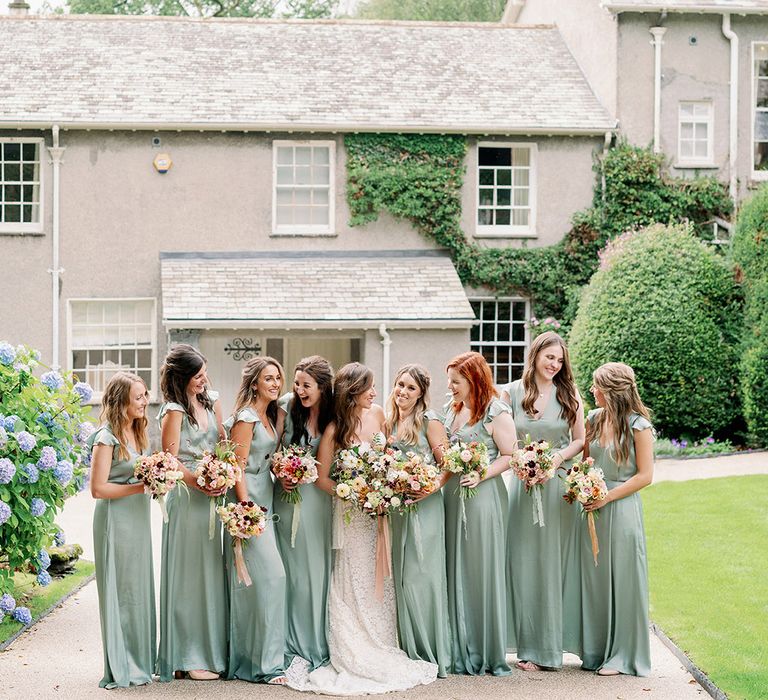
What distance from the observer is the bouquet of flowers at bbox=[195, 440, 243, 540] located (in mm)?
7293

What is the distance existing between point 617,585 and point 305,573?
6.47ft

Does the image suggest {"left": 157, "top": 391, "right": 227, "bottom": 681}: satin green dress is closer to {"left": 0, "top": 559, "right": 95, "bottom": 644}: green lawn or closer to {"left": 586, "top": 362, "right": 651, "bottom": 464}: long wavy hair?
{"left": 0, "top": 559, "right": 95, "bottom": 644}: green lawn

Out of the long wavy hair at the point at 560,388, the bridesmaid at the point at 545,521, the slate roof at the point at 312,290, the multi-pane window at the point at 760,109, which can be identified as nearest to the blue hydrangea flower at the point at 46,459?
the bridesmaid at the point at 545,521

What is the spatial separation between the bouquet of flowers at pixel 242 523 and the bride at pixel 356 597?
49 cm

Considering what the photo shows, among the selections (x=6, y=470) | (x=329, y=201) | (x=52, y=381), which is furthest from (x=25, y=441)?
(x=329, y=201)

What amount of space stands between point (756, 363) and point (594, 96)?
655 cm

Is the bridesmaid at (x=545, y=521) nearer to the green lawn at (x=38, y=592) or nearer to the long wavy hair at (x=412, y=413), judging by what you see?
the long wavy hair at (x=412, y=413)

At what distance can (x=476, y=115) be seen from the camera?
844 inches

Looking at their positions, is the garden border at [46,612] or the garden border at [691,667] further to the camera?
the garden border at [46,612]

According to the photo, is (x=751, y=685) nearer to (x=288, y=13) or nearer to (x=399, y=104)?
(x=399, y=104)

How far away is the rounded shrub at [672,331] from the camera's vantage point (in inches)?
746

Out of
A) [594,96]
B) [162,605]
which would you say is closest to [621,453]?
[162,605]

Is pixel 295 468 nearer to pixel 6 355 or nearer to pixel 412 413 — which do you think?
pixel 412 413

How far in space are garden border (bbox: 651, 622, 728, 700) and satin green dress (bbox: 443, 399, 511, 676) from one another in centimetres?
124
